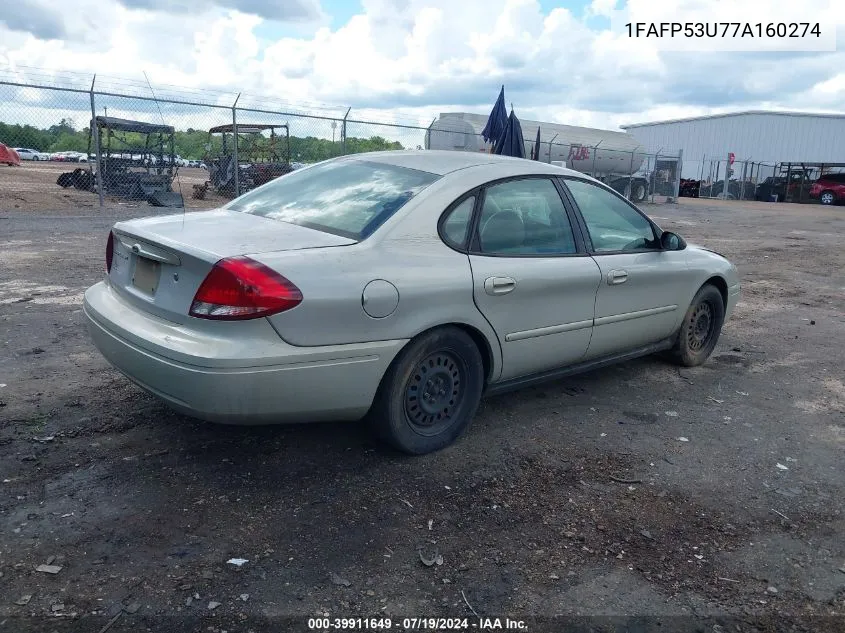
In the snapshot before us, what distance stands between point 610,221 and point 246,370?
2720mm

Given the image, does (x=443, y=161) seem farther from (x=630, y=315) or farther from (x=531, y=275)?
(x=630, y=315)

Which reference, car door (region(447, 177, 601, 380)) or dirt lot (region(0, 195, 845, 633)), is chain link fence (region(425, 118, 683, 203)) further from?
dirt lot (region(0, 195, 845, 633))

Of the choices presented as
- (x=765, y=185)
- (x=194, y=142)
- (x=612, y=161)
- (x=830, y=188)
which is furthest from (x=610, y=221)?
(x=765, y=185)

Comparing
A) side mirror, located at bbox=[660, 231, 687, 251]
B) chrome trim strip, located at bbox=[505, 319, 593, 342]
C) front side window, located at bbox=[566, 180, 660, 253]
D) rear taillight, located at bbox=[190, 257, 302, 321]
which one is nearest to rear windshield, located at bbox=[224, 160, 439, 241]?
rear taillight, located at bbox=[190, 257, 302, 321]

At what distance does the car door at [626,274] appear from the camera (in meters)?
4.42

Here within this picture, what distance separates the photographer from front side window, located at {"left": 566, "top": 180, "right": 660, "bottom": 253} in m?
4.47

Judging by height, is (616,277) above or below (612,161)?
below

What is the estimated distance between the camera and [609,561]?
2.84 m

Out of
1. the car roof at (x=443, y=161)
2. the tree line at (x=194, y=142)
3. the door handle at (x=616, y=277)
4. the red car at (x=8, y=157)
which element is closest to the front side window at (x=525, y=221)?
the car roof at (x=443, y=161)

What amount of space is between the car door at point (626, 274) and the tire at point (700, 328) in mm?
228

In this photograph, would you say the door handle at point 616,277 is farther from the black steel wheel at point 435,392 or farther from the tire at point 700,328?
the black steel wheel at point 435,392

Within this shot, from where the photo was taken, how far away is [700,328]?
552 centimetres

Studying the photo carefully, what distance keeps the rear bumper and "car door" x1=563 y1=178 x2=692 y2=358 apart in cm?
169

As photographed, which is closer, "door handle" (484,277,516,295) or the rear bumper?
the rear bumper
